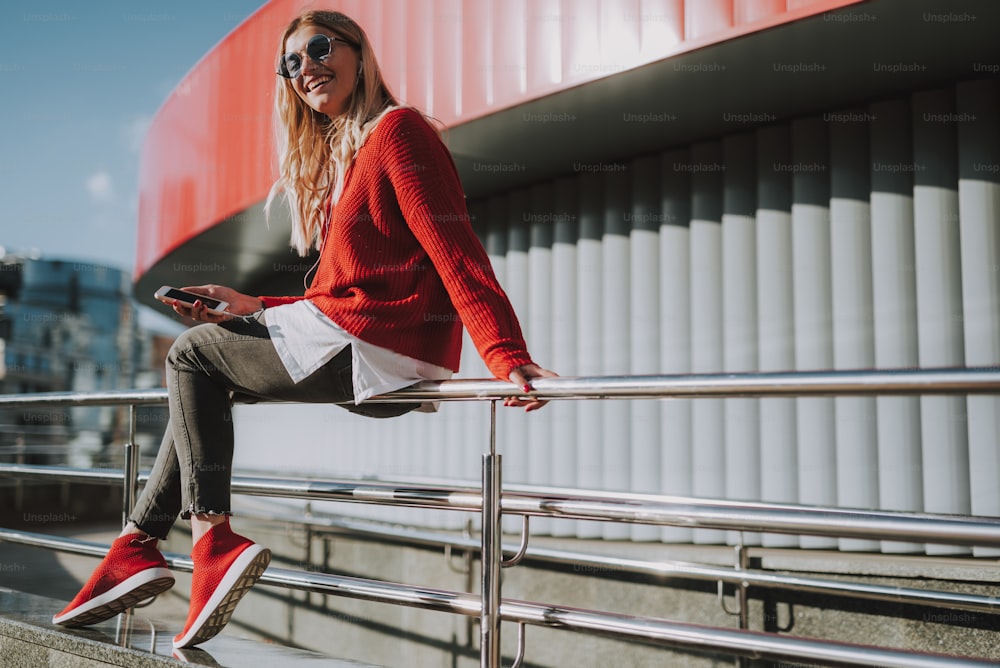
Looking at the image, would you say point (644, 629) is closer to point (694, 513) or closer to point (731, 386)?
point (694, 513)

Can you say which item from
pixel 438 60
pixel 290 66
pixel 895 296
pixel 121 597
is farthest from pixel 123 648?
pixel 895 296

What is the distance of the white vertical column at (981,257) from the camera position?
13.1 feet

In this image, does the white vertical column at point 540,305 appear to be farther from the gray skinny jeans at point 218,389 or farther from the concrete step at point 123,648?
the gray skinny jeans at point 218,389

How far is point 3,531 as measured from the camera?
303cm

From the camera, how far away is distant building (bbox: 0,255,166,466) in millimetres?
20250

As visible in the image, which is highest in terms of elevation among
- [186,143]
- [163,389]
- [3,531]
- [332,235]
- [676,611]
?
[186,143]

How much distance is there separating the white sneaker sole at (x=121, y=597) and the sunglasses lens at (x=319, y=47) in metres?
1.35

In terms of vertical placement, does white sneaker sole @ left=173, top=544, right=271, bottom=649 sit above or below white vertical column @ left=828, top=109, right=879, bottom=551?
below

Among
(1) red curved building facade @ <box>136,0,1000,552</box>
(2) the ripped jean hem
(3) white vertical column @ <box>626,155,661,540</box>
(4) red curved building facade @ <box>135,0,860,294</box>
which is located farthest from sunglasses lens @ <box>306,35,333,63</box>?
(3) white vertical column @ <box>626,155,661,540</box>

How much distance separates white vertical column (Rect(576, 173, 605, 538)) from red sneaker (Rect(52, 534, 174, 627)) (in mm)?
3748

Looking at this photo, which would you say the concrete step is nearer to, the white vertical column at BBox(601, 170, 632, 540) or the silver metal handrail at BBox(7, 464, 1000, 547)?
the silver metal handrail at BBox(7, 464, 1000, 547)

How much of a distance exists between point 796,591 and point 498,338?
293 cm

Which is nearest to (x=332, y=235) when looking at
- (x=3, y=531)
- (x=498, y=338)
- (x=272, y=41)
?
(x=498, y=338)

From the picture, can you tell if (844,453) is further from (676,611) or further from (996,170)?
(996,170)
